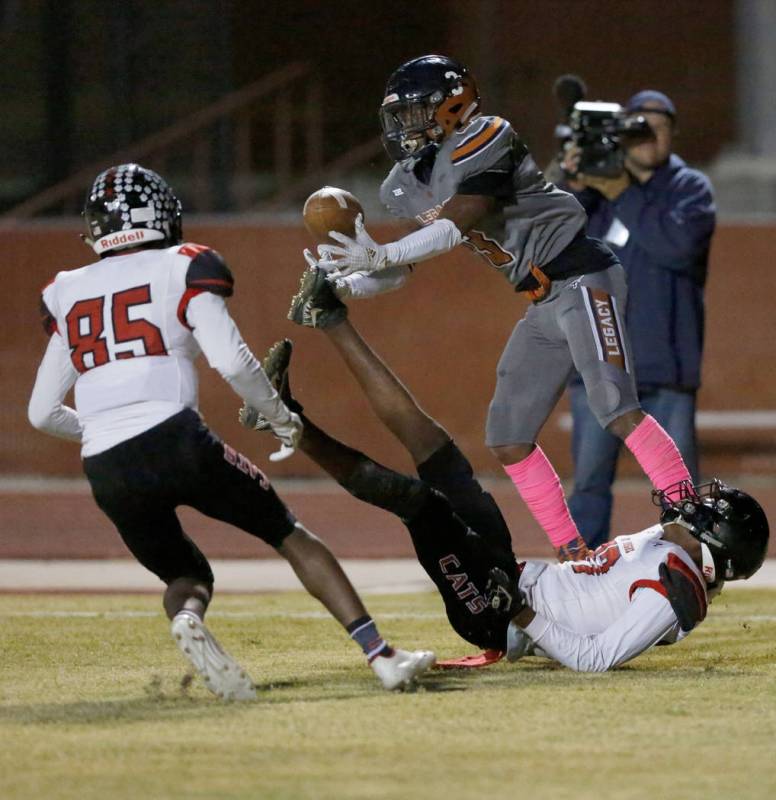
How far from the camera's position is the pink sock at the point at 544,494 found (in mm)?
6590

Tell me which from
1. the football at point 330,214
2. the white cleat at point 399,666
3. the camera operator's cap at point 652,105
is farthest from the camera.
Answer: the camera operator's cap at point 652,105

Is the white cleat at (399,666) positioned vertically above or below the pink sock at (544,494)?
above

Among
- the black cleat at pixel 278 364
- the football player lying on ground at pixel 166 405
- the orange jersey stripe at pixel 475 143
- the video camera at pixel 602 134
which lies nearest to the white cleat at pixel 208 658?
the football player lying on ground at pixel 166 405

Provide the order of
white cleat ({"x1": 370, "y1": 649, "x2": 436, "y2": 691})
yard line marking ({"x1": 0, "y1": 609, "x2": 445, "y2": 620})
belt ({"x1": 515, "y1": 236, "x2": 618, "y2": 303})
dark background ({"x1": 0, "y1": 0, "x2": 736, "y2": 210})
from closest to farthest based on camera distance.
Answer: white cleat ({"x1": 370, "y1": 649, "x2": 436, "y2": 691}) < belt ({"x1": 515, "y1": 236, "x2": 618, "y2": 303}) < yard line marking ({"x1": 0, "y1": 609, "x2": 445, "y2": 620}) < dark background ({"x1": 0, "y1": 0, "x2": 736, "y2": 210})

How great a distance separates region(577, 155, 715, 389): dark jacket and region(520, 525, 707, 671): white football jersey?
8.22 feet

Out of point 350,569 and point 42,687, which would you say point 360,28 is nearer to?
point 350,569

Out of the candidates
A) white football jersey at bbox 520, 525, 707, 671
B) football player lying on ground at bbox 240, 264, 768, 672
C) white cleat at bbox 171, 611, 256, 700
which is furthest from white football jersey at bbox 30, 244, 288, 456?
white football jersey at bbox 520, 525, 707, 671

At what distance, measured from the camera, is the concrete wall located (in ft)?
41.4

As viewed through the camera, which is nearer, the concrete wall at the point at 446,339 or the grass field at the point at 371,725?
the grass field at the point at 371,725

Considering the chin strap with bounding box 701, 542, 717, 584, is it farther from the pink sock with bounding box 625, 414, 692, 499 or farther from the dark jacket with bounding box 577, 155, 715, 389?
the dark jacket with bounding box 577, 155, 715, 389

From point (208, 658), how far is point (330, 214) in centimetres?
178

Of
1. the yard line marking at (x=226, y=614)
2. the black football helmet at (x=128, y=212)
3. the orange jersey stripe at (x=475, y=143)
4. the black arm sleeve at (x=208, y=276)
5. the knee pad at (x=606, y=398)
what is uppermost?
the black football helmet at (x=128, y=212)

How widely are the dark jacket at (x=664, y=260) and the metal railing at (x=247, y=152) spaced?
22.0 feet

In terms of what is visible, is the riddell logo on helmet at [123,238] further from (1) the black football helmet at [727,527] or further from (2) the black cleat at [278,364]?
(1) the black football helmet at [727,527]
